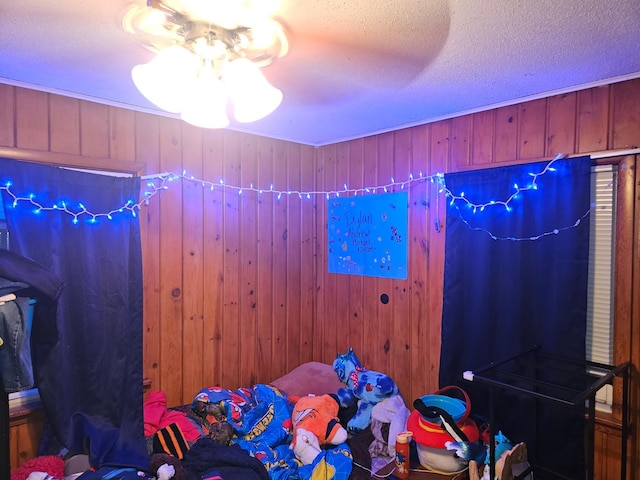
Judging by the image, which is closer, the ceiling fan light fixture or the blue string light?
the ceiling fan light fixture

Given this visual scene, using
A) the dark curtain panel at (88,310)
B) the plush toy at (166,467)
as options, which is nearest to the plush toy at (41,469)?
the dark curtain panel at (88,310)

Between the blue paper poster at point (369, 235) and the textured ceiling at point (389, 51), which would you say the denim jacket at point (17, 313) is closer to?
the textured ceiling at point (389, 51)

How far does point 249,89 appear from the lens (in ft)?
4.41

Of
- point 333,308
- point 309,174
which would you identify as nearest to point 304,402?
point 333,308

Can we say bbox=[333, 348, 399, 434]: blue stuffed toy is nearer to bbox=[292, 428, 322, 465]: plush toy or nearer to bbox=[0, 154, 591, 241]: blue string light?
bbox=[292, 428, 322, 465]: plush toy

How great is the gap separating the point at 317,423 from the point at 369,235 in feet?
4.38

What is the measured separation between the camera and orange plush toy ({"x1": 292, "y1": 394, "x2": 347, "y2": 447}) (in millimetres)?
2268

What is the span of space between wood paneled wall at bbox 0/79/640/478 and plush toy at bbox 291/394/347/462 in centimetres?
→ 62

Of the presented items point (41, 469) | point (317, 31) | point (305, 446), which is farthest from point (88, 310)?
point (317, 31)

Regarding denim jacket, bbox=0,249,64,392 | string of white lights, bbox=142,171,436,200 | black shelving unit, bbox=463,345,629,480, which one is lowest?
black shelving unit, bbox=463,345,629,480

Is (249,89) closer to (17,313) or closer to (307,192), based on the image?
(17,313)

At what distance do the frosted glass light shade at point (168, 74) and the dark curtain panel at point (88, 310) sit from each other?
3.49 feet

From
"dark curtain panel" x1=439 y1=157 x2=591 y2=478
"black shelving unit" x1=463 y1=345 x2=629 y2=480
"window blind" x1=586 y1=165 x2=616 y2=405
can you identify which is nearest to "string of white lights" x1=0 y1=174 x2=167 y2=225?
"dark curtain panel" x1=439 y1=157 x2=591 y2=478

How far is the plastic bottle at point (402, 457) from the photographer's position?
6.63ft
